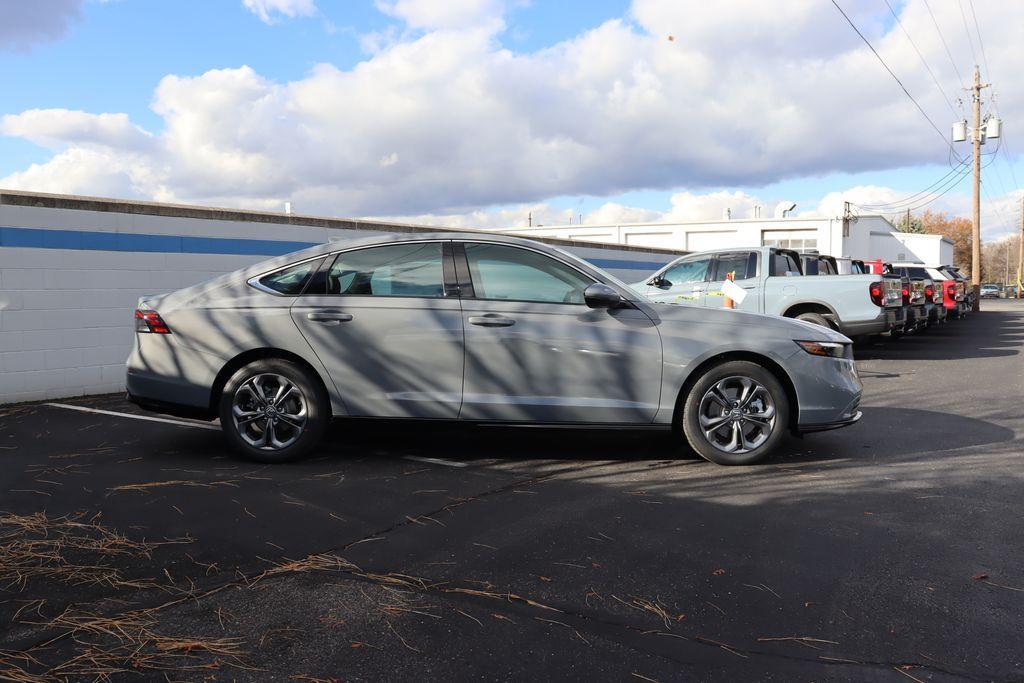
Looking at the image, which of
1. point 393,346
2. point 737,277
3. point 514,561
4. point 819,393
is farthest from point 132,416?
point 737,277

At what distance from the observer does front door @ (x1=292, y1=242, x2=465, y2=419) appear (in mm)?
5363

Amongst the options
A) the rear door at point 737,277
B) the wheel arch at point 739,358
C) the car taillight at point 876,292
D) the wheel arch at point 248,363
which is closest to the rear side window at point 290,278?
the wheel arch at point 248,363

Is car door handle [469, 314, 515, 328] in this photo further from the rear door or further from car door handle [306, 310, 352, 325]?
the rear door

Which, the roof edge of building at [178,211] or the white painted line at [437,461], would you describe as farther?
the roof edge of building at [178,211]

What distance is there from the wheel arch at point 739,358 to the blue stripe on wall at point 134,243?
684 cm

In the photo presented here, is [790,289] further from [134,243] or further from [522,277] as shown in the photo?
[134,243]

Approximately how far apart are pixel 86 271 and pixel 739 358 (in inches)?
283

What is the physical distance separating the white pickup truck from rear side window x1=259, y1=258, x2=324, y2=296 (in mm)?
6621

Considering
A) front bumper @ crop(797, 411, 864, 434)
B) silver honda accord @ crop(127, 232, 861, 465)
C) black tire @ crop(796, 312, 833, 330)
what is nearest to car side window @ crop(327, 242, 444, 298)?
silver honda accord @ crop(127, 232, 861, 465)

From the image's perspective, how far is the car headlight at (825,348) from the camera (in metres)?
5.43

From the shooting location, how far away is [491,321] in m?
5.34

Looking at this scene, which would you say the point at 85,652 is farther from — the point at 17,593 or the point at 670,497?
the point at 670,497

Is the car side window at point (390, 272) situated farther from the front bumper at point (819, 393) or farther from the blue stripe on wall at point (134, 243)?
the blue stripe on wall at point (134, 243)

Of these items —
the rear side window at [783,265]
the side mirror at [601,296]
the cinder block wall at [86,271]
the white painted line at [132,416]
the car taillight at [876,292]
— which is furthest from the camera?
the rear side window at [783,265]
